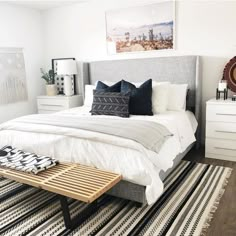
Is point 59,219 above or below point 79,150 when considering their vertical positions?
below

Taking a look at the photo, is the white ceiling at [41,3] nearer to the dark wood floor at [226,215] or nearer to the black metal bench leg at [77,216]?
the black metal bench leg at [77,216]

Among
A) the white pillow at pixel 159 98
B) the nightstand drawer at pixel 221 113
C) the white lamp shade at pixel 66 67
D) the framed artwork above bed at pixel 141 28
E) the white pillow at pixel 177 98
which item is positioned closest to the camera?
the nightstand drawer at pixel 221 113

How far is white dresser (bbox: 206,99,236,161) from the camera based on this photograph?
10.1ft

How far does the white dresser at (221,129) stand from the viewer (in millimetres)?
3072

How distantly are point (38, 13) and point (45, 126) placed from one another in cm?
308

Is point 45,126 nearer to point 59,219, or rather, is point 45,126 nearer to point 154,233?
point 59,219

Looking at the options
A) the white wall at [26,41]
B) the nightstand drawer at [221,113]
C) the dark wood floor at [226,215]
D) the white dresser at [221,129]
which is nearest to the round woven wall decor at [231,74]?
the white dresser at [221,129]

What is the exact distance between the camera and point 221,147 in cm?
320

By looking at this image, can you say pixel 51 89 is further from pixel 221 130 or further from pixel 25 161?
pixel 221 130

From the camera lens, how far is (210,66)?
11.5 feet

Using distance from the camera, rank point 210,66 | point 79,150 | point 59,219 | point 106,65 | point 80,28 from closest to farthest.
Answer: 1. point 59,219
2. point 79,150
3. point 210,66
4. point 106,65
5. point 80,28

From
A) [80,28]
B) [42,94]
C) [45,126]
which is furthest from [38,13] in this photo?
[45,126]

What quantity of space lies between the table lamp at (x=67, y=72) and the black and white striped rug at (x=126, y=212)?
2.19 meters

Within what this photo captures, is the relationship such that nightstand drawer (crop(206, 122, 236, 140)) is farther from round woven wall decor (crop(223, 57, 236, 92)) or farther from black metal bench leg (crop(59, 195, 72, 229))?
black metal bench leg (crop(59, 195, 72, 229))
